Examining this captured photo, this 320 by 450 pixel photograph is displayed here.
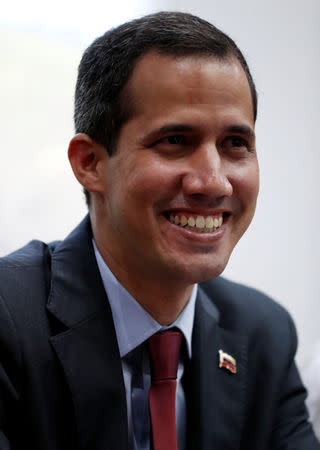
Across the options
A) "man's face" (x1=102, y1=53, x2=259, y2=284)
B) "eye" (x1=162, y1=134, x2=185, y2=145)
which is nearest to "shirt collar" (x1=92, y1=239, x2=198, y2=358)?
"man's face" (x1=102, y1=53, x2=259, y2=284)

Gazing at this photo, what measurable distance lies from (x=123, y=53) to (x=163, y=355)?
0.59 m

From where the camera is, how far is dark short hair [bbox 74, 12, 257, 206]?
1144 millimetres

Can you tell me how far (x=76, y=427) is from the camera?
3.75 ft

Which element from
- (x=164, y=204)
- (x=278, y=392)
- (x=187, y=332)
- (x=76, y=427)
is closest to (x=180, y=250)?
(x=164, y=204)

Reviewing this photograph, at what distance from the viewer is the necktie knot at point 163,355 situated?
122cm

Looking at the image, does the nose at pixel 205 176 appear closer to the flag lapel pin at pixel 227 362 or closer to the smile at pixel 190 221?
the smile at pixel 190 221

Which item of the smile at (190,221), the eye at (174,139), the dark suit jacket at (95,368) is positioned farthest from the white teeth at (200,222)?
the dark suit jacket at (95,368)

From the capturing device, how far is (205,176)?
1098 mm

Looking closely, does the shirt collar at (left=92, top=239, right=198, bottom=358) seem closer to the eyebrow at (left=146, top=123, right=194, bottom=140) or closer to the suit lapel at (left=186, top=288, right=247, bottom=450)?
the suit lapel at (left=186, top=288, right=247, bottom=450)

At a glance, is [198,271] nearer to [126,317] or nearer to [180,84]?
[126,317]

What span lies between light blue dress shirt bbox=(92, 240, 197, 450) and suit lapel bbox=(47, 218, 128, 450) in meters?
0.03

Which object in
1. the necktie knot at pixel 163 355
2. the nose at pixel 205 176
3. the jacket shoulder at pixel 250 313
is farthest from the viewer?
the jacket shoulder at pixel 250 313

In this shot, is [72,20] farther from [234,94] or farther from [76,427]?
[76,427]

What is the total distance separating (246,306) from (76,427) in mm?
556
